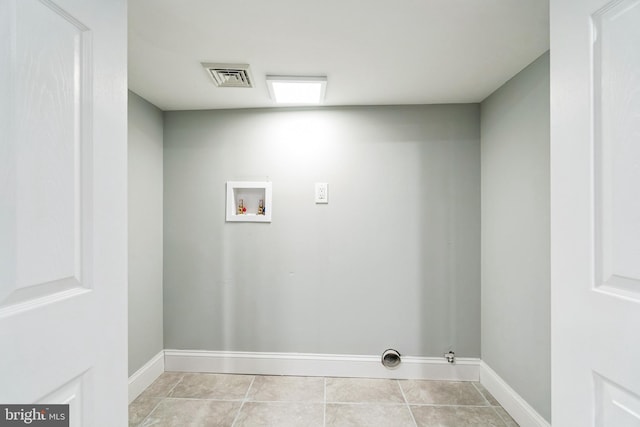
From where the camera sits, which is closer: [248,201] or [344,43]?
[344,43]

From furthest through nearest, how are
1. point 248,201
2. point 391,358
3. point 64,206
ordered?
point 248,201, point 391,358, point 64,206

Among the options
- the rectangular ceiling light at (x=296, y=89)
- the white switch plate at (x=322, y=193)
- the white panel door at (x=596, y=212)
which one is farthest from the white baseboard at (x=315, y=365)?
the rectangular ceiling light at (x=296, y=89)

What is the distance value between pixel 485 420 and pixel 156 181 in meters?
2.98

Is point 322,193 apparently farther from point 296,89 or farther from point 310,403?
point 310,403

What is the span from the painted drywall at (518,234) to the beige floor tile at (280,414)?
1.34m

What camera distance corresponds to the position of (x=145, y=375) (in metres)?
2.23

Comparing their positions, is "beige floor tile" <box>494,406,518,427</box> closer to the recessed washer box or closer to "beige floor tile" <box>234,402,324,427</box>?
"beige floor tile" <box>234,402,324,427</box>

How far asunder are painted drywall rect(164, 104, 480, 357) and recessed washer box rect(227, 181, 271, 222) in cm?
6

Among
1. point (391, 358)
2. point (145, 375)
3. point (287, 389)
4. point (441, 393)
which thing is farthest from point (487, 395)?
point (145, 375)

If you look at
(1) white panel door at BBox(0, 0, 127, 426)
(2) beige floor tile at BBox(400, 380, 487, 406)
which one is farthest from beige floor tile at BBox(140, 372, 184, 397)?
(2) beige floor tile at BBox(400, 380, 487, 406)

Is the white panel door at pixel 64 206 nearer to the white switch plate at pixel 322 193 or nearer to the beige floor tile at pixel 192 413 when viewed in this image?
the beige floor tile at pixel 192 413

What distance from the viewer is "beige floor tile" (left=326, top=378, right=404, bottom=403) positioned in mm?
2084

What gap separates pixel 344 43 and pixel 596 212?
4.45 ft

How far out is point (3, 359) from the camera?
60 cm
